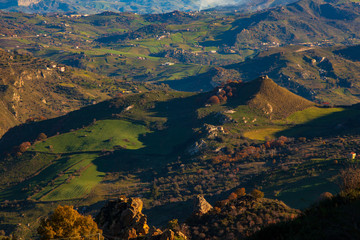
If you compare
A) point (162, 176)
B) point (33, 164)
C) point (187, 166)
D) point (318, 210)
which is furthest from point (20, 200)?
point (318, 210)

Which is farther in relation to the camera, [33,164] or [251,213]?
[33,164]

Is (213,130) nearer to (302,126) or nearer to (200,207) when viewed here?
(302,126)

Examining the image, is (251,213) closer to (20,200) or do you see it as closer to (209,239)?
(209,239)

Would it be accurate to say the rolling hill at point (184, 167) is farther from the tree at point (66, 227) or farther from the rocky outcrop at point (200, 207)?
the tree at point (66, 227)

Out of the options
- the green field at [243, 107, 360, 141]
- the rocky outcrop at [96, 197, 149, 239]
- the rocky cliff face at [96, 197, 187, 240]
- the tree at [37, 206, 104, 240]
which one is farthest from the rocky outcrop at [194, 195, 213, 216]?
the green field at [243, 107, 360, 141]

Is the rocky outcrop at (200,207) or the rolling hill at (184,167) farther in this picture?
the rolling hill at (184,167)

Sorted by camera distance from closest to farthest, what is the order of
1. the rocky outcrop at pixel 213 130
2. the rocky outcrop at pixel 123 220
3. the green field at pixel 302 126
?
the rocky outcrop at pixel 123 220, the green field at pixel 302 126, the rocky outcrop at pixel 213 130

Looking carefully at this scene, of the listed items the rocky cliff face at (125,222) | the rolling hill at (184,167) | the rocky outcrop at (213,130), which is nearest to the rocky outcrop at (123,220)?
the rocky cliff face at (125,222)
